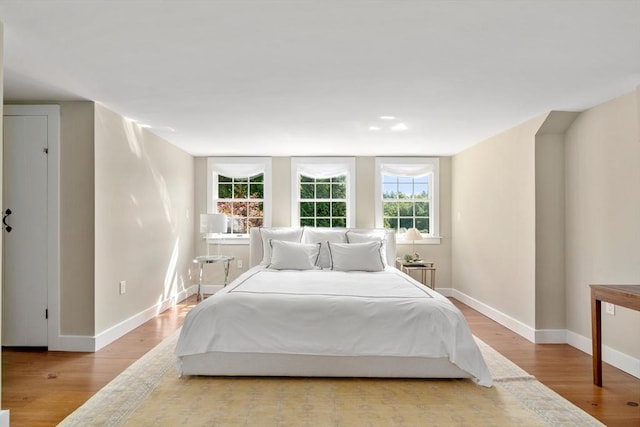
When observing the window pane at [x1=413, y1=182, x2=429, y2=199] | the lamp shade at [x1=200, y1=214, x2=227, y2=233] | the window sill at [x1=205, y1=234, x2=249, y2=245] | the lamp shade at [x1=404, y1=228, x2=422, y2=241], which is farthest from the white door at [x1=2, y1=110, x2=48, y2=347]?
the window pane at [x1=413, y1=182, x2=429, y2=199]

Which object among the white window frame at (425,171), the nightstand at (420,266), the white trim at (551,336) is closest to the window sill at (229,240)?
the white window frame at (425,171)

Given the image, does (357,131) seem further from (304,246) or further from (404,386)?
(404,386)

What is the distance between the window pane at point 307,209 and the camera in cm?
675

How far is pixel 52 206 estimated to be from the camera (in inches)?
153

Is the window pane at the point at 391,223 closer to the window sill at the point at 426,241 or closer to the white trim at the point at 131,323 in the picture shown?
the window sill at the point at 426,241

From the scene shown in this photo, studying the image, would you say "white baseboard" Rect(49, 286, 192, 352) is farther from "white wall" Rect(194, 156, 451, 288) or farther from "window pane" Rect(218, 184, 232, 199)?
"window pane" Rect(218, 184, 232, 199)

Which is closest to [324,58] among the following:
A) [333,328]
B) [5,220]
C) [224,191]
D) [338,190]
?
[333,328]

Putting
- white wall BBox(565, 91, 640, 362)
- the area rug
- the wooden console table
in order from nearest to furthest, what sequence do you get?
1. the area rug
2. the wooden console table
3. white wall BBox(565, 91, 640, 362)

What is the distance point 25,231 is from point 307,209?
384 cm

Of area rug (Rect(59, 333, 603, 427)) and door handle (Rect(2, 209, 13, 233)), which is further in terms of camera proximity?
door handle (Rect(2, 209, 13, 233))

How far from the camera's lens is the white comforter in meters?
3.11

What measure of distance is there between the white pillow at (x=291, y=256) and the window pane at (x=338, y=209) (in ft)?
4.57

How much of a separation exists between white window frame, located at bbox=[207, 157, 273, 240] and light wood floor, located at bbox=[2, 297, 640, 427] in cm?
261

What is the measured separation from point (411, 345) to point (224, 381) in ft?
4.69
